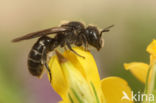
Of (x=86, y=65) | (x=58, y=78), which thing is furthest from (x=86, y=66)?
(x=58, y=78)

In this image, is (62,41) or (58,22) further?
(58,22)

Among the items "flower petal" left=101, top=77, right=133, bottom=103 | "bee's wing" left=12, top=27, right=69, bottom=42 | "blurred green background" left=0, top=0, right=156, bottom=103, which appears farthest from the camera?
"blurred green background" left=0, top=0, right=156, bottom=103

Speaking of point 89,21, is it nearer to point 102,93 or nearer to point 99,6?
point 99,6

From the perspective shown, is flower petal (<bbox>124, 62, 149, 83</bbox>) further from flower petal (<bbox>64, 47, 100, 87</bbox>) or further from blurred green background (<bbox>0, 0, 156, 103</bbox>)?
blurred green background (<bbox>0, 0, 156, 103</bbox>)

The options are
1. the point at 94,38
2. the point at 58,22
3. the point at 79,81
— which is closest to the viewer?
the point at 79,81

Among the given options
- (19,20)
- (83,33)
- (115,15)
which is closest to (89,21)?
(115,15)

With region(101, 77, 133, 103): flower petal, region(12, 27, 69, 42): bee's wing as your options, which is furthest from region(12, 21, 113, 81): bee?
region(101, 77, 133, 103): flower petal

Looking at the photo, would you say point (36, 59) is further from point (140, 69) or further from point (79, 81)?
point (140, 69)
